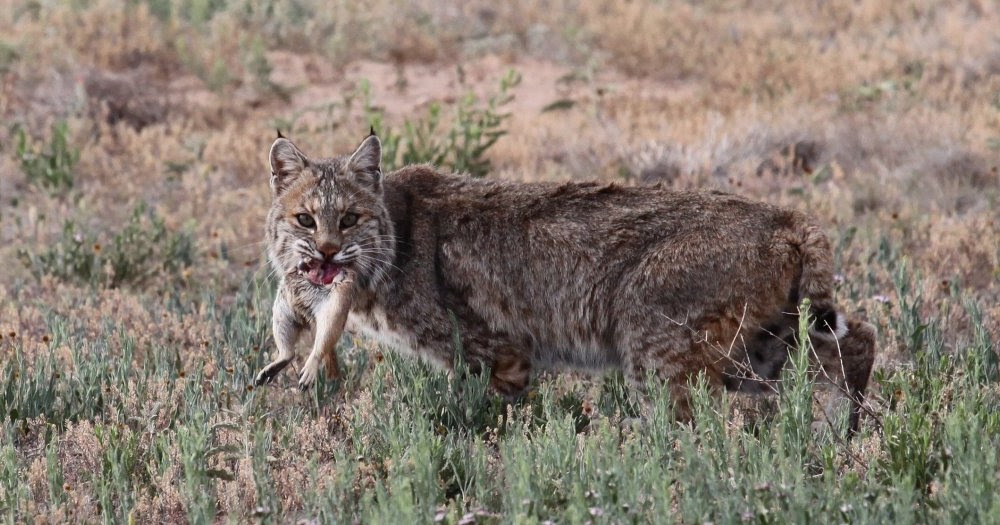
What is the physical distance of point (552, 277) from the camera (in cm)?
612

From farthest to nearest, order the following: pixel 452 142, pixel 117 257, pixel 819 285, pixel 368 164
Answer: pixel 452 142
pixel 117 257
pixel 368 164
pixel 819 285

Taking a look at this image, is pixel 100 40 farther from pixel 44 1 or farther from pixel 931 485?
pixel 931 485

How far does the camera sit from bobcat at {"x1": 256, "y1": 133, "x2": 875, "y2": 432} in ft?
18.7

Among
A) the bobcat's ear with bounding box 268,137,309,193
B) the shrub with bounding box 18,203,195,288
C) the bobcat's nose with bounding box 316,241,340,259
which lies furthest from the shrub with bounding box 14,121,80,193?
the bobcat's nose with bounding box 316,241,340,259

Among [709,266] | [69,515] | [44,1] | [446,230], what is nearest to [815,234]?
[709,266]

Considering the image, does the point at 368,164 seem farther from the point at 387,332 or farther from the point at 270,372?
the point at 270,372

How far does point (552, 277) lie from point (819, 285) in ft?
4.21

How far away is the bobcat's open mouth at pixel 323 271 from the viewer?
19.8 ft

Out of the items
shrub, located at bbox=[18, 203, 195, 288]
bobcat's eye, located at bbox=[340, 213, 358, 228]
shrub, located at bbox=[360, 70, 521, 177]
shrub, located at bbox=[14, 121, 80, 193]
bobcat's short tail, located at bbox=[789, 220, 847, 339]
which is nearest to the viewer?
bobcat's short tail, located at bbox=[789, 220, 847, 339]

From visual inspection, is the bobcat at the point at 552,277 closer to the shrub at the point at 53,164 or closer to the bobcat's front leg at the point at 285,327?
the bobcat's front leg at the point at 285,327

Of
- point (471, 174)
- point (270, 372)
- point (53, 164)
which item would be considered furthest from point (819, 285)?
point (53, 164)

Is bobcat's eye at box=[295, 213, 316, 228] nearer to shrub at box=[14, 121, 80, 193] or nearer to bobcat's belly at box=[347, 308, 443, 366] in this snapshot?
bobcat's belly at box=[347, 308, 443, 366]

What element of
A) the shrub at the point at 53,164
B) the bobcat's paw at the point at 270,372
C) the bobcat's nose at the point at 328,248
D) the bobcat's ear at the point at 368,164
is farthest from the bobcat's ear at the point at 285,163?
the shrub at the point at 53,164

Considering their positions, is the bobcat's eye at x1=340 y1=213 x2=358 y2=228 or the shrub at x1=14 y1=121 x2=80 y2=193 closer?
the bobcat's eye at x1=340 y1=213 x2=358 y2=228
